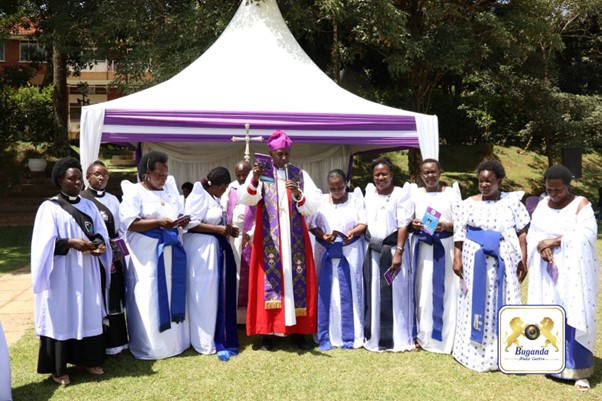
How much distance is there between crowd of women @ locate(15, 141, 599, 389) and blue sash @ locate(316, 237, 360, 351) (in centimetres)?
1

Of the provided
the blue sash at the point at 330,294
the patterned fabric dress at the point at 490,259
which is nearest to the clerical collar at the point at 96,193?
the blue sash at the point at 330,294

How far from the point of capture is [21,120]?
18562 mm

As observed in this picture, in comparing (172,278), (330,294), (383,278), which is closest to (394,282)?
(383,278)

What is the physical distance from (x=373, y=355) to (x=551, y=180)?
6.75ft

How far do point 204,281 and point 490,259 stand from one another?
7.87 feet

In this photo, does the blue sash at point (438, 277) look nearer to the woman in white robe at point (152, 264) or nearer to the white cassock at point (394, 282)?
the white cassock at point (394, 282)

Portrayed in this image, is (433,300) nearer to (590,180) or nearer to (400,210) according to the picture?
(400,210)

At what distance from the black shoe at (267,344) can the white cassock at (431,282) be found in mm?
1333

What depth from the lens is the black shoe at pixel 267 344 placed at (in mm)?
5000

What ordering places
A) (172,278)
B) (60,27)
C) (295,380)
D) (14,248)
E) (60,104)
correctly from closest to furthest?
(295,380), (172,278), (14,248), (60,27), (60,104)

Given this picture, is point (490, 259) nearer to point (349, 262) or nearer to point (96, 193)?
point (349, 262)

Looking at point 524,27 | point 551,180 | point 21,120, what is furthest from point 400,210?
point 21,120

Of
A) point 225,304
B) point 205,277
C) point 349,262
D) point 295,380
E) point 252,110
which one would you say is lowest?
point 295,380

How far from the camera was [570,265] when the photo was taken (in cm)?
411
